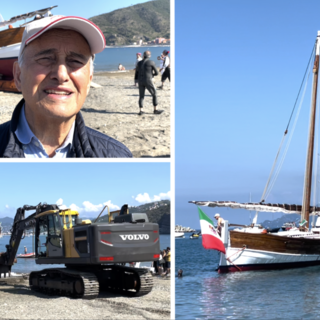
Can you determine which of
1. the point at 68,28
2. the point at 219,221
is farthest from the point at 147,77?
the point at 219,221

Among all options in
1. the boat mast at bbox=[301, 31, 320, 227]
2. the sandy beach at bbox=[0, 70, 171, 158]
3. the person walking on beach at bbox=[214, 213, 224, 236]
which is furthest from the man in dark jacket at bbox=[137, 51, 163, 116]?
the boat mast at bbox=[301, 31, 320, 227]

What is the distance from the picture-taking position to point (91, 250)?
11461 millimetres

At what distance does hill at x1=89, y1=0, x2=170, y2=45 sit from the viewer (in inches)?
466

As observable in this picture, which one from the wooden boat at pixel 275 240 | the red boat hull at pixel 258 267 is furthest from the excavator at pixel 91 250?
the red boat hull at pixel 258 267

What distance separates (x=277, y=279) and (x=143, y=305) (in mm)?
20613

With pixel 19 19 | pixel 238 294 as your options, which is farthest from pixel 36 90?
pixel 238 294

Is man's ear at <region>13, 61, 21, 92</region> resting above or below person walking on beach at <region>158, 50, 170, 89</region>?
below

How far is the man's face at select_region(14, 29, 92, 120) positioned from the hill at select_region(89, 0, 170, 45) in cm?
540

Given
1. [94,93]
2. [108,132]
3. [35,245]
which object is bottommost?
[35,245]

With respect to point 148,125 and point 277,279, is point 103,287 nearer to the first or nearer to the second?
point 148,125

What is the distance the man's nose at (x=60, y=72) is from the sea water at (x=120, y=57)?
512 cm

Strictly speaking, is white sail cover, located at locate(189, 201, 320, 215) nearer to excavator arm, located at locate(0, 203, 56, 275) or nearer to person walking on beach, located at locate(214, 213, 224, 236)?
person walking on beach, located at locate(214, 213, 224, 236)

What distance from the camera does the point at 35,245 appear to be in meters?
13.6

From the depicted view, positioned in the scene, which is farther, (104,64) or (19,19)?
(104,64)
